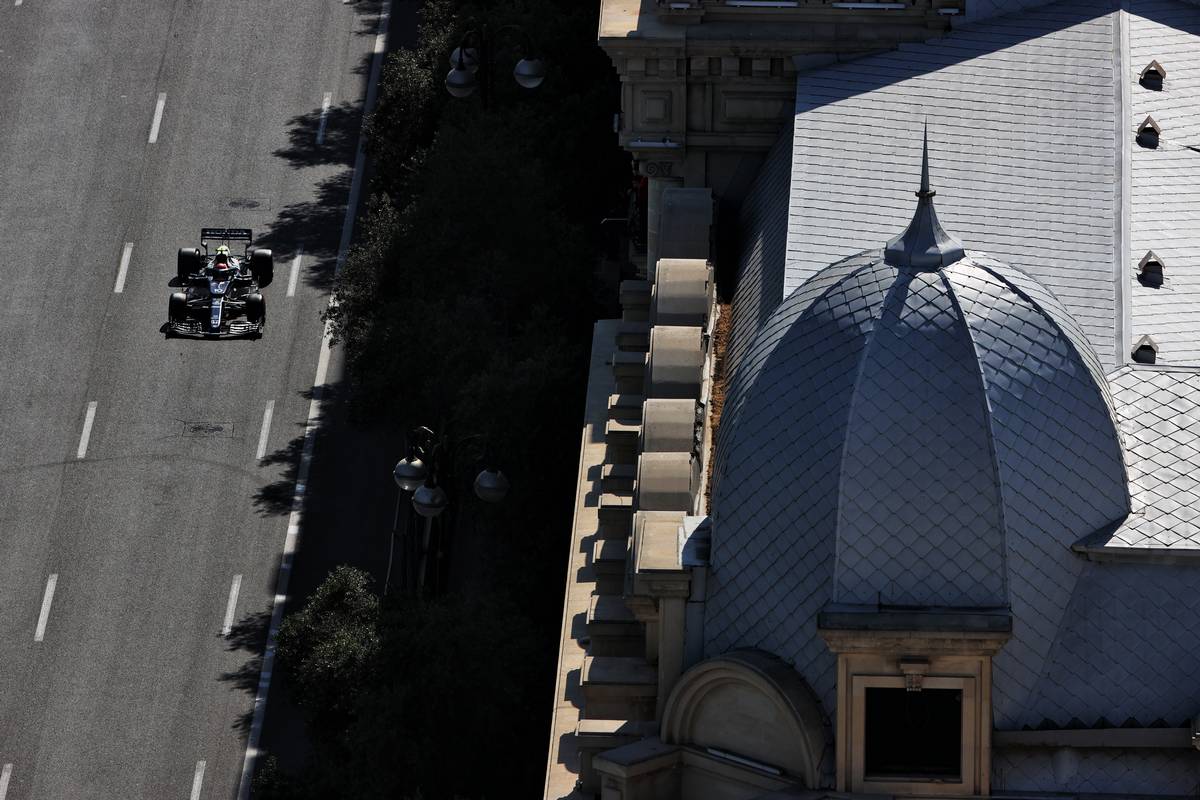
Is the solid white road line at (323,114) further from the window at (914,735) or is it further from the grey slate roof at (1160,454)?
the window at (914,735)

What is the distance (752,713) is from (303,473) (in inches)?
2135

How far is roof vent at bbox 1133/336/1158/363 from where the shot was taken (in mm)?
67750

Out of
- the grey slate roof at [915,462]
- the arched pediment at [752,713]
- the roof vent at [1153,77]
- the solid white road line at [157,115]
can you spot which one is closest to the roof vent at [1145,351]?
the grey slate roof at [915,462]

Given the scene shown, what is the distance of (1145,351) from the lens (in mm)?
68000

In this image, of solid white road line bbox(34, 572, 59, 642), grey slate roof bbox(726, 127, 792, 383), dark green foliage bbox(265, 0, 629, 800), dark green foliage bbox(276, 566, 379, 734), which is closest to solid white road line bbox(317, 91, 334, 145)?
dark green foliage bbox(265, 0, 629, 800)

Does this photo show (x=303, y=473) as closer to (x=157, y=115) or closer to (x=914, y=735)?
(x=157, y=115)

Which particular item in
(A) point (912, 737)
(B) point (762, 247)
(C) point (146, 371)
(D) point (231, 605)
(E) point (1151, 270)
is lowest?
(A) point (912, 737)

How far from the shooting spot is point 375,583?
105250 millimetres

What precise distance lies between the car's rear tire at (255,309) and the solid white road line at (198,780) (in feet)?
64.0

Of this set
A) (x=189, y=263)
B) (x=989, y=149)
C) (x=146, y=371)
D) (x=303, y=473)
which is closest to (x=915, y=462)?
Result: (x=989, y=149)

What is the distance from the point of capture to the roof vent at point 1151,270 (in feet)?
235

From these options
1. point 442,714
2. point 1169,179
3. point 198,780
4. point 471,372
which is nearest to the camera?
point 1169,179

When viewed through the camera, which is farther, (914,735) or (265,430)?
(265,430)

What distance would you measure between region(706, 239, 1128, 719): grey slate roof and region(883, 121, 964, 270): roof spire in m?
0.26
